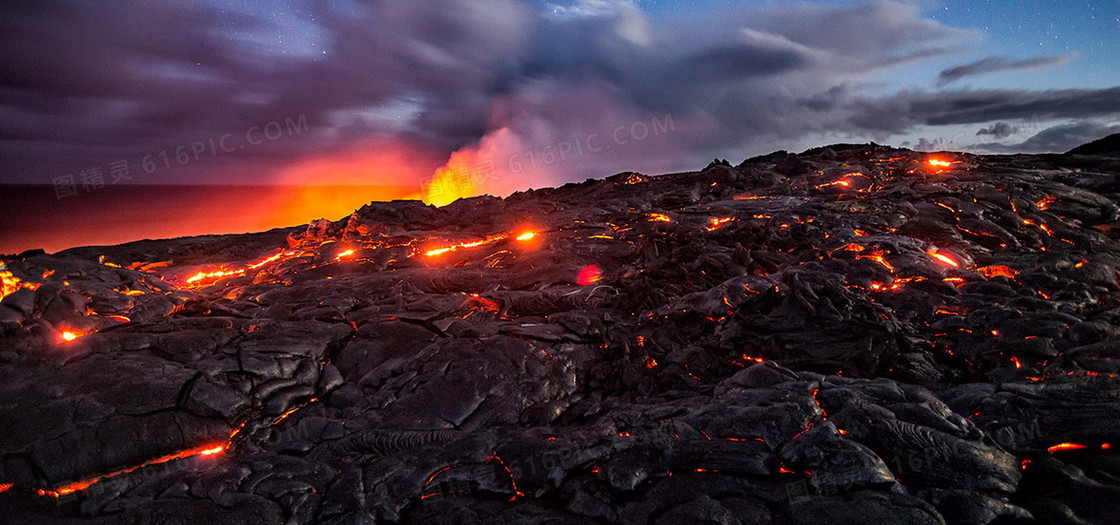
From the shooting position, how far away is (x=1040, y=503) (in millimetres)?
4035

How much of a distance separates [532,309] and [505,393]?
11.0 ft

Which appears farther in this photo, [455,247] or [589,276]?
[455,247]

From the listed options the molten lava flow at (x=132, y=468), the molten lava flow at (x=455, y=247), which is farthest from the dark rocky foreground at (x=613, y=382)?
the molten lava flow at (x=455, y=247)

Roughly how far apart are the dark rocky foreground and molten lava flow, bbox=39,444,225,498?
0.06m

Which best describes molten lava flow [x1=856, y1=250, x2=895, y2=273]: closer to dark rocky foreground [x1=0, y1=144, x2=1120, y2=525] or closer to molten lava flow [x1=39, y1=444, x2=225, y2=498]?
dark rocky foreground [x1=0, y1=144, x2=1120, y2=525]

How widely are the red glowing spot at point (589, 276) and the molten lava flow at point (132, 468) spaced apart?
787 centimetres

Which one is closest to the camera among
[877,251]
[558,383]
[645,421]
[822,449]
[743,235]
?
[822,449]

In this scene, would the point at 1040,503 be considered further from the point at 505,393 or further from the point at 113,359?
the point at 113,359

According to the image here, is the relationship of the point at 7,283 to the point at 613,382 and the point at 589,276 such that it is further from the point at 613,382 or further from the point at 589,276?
the point at 589,276

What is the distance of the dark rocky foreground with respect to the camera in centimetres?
458

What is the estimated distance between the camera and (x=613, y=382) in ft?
25.0

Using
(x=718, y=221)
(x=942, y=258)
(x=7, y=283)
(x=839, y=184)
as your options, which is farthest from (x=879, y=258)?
(x=7, y=283)

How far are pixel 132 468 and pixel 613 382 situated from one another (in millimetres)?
6873

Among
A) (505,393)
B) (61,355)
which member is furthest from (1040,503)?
(61,355)
